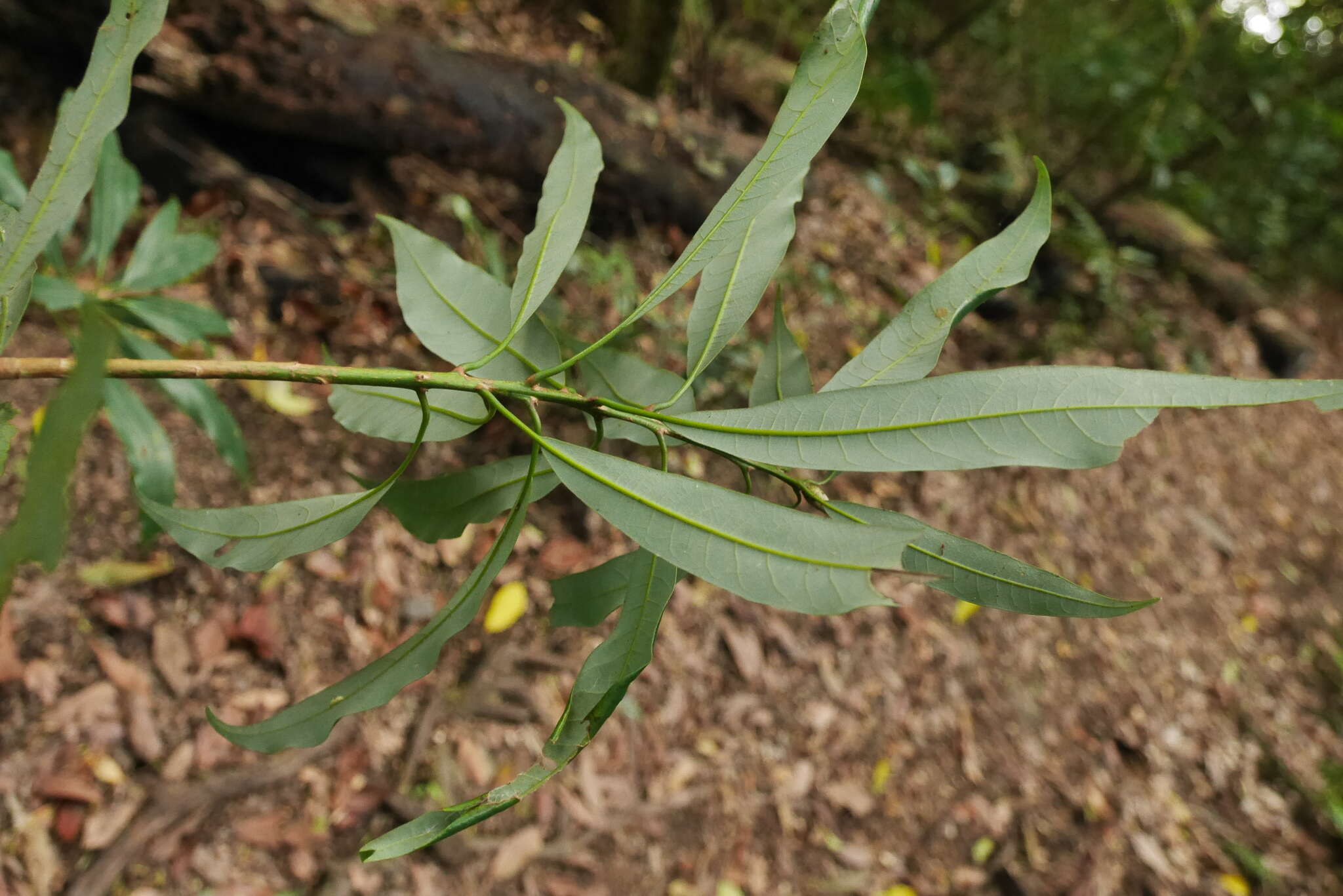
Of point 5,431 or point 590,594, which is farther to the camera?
point 590,594

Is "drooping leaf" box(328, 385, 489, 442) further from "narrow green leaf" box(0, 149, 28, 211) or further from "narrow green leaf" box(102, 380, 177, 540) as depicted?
"narrow green leaf" box(0, 149, 28, 211)

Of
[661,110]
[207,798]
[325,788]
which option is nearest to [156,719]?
[207,798]

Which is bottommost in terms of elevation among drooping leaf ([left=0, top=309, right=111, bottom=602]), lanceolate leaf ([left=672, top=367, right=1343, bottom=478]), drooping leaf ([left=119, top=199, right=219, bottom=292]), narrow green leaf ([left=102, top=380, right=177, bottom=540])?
narrow green leaf ([left=102, top=380, right=177, bottom=540])

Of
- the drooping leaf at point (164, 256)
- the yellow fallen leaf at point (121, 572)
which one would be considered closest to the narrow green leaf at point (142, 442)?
the drooping leaf at point (164, 256)

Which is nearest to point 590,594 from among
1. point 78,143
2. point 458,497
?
point 458,497

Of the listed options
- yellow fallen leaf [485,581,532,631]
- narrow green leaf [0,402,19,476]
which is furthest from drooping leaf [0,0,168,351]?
yellow fallen leaf [485,581,532,631]

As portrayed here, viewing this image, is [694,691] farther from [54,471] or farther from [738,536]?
[54,471]
